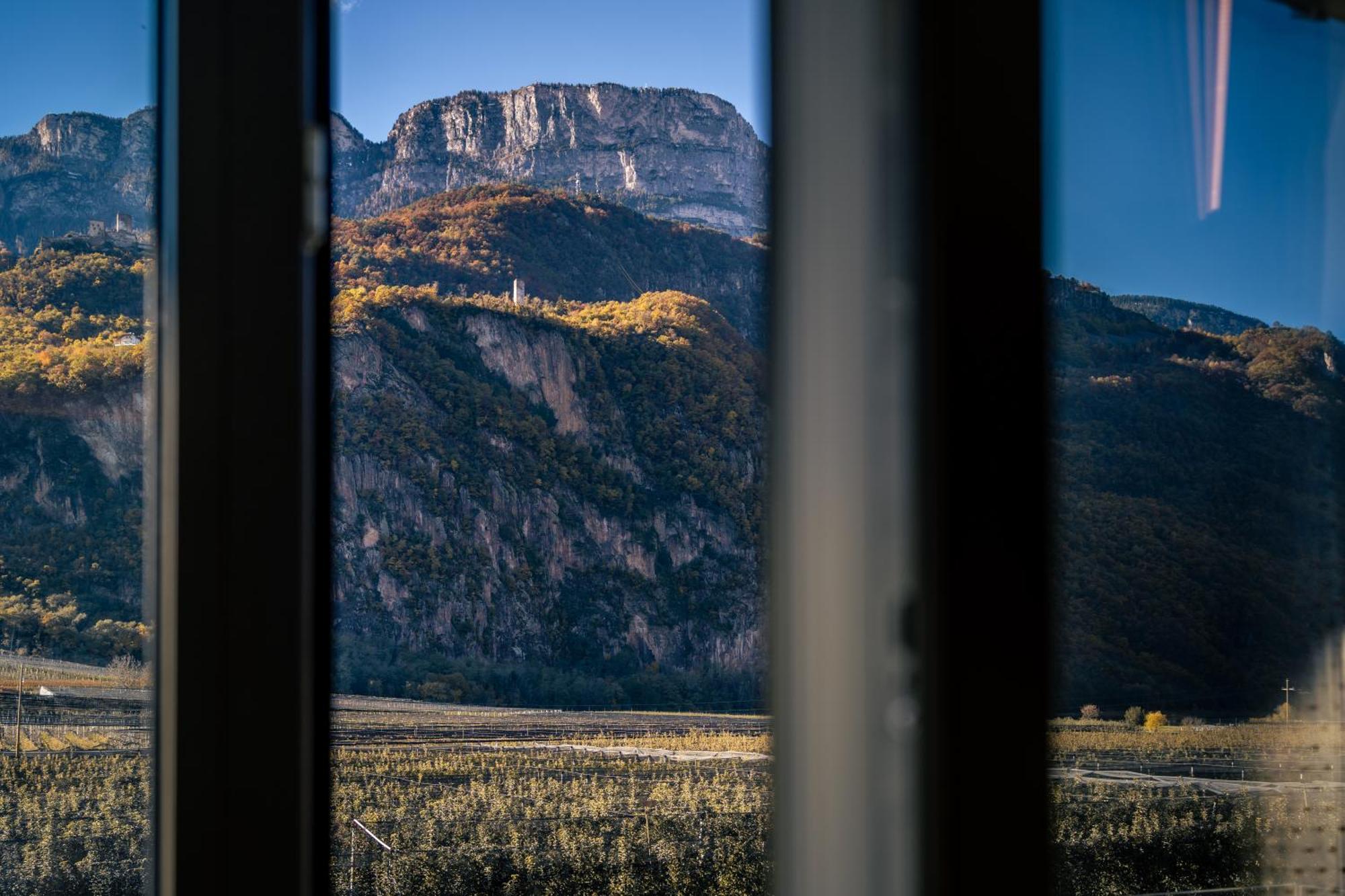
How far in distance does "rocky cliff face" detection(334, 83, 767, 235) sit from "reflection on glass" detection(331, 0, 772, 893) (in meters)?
0.03

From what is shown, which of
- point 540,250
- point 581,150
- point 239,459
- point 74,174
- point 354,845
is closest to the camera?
point 239,459

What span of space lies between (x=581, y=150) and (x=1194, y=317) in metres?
9.83

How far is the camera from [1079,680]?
1082mm

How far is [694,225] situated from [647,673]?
16.0 ft

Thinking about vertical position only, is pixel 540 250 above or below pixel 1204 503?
above

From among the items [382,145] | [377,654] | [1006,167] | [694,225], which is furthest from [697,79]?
[1006,167]

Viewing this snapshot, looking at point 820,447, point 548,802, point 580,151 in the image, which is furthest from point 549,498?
point 820,447

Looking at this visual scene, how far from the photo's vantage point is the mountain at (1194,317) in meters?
1.51

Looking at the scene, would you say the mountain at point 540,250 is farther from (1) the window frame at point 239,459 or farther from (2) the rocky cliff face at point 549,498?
(1) the window frame at point 239,459

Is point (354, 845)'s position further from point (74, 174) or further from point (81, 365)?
point (74, 174)

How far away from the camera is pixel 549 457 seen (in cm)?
1124

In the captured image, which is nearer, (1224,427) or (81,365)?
(81,365)

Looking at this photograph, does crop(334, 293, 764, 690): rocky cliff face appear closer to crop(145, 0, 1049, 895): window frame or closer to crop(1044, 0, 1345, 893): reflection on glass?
crop(1044, 0, 1345, 893): reflection on glass

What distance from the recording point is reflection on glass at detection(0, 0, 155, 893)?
0.78m
